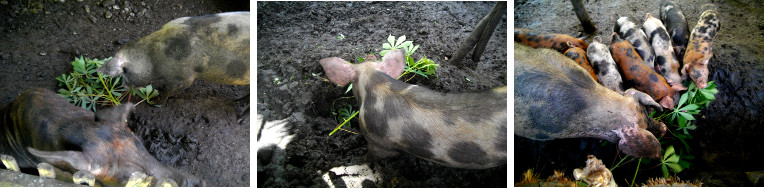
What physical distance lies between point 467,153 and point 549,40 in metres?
0.71

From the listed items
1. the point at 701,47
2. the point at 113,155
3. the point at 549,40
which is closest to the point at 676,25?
the point at 701,47

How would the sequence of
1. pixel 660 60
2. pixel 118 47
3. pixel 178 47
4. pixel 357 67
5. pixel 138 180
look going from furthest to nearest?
pixel 118 47
pixel 660 60
pixel 178 47
pixel 357 67
pixel 138 180

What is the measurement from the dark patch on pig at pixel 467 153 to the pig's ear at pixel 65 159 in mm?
1308

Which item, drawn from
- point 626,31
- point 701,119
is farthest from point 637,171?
point 626,31

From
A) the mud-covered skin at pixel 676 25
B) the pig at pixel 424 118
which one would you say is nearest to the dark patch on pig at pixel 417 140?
the pig at pixel 424 118

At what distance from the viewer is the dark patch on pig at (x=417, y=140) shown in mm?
1605

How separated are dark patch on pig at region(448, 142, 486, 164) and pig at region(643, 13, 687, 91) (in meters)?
1.03

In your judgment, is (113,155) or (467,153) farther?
(113,155)

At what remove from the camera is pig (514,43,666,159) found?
164cm

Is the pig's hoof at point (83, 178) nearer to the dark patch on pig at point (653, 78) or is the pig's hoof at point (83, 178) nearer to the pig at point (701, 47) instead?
the dark patch on pig at point (653, 78)

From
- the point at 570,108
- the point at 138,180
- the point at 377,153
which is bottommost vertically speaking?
the point at 138,180

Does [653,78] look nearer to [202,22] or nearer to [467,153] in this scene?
[467,153]

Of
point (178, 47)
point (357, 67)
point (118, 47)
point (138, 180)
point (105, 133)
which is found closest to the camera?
point (138, 180)

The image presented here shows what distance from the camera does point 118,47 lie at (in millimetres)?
2129
